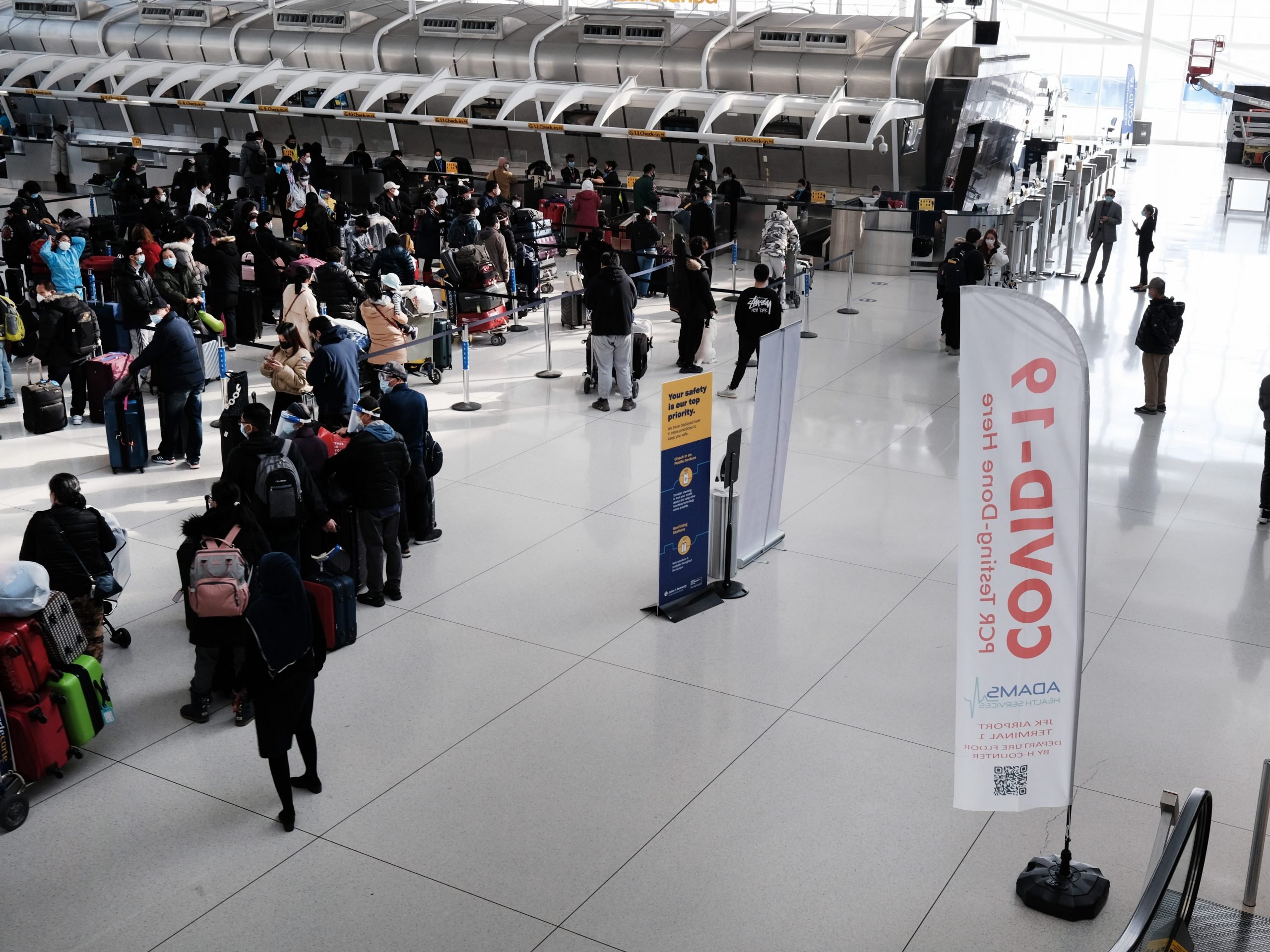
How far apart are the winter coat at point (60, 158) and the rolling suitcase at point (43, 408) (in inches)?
780

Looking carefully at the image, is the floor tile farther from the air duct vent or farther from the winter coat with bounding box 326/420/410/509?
the air duct vent

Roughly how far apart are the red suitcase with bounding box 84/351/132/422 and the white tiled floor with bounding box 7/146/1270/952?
0.76m

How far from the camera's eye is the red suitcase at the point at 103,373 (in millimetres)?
11547

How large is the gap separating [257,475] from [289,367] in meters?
3.98

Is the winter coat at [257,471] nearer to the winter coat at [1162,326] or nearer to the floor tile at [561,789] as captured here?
the floor tile at [561,789]

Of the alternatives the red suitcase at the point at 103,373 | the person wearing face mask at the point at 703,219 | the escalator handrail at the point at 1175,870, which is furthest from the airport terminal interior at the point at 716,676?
the person wearing face mask at the point at 703,219

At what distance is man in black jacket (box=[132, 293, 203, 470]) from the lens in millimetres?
10133

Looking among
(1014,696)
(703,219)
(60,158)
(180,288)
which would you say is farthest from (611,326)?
(60,158)

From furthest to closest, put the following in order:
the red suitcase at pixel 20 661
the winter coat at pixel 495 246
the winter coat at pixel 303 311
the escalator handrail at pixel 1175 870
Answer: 1. the winter coat at pixel 495 246
2. the winter coat at pixel 303 311
3. the red suitcase at pixel 20 661
4. the escalator handrail at pixel 1175 870

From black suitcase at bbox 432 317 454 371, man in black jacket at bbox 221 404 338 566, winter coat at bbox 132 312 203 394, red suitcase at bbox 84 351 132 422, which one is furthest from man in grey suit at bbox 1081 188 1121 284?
man in black jacket at bbox 221 404 338 566

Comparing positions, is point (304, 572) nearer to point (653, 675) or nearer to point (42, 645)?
point (42, 645)

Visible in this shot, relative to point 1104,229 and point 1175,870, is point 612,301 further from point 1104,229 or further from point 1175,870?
point 1104,229

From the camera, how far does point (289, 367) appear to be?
11.0 m

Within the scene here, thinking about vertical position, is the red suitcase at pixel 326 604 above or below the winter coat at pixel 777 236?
below
